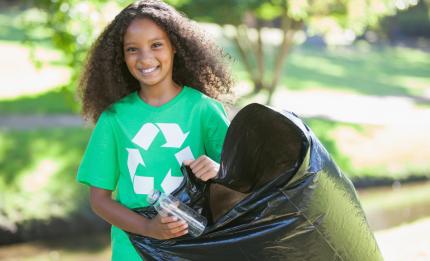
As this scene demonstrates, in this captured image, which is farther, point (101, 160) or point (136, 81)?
point (136, 81)

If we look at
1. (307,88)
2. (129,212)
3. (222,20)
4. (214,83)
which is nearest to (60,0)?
(214,83)

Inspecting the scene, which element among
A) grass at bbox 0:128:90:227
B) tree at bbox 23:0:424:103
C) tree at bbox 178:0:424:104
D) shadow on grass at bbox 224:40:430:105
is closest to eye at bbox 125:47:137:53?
tree at bbox 23:0:424:103

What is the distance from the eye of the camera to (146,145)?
90.1 inches

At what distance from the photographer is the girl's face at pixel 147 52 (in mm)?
2332

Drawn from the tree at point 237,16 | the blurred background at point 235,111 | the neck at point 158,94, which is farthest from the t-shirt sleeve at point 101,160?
the tree at point 237,16

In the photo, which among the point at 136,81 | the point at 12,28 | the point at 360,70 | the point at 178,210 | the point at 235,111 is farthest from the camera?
the point at 12,28

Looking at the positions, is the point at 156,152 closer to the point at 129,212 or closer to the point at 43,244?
the point at 129,212

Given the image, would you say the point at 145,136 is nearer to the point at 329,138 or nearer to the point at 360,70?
the point at 329,138

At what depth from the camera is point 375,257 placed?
234 cm

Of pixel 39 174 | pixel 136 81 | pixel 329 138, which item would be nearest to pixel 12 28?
pixel 329 138

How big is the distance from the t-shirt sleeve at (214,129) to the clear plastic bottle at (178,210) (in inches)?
11.0

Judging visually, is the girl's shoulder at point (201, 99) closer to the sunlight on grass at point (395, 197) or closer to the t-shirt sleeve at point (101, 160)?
the t-shirt sleeve at point (101, 160)

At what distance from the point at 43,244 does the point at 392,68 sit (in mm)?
14900

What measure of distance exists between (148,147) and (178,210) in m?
0.31
